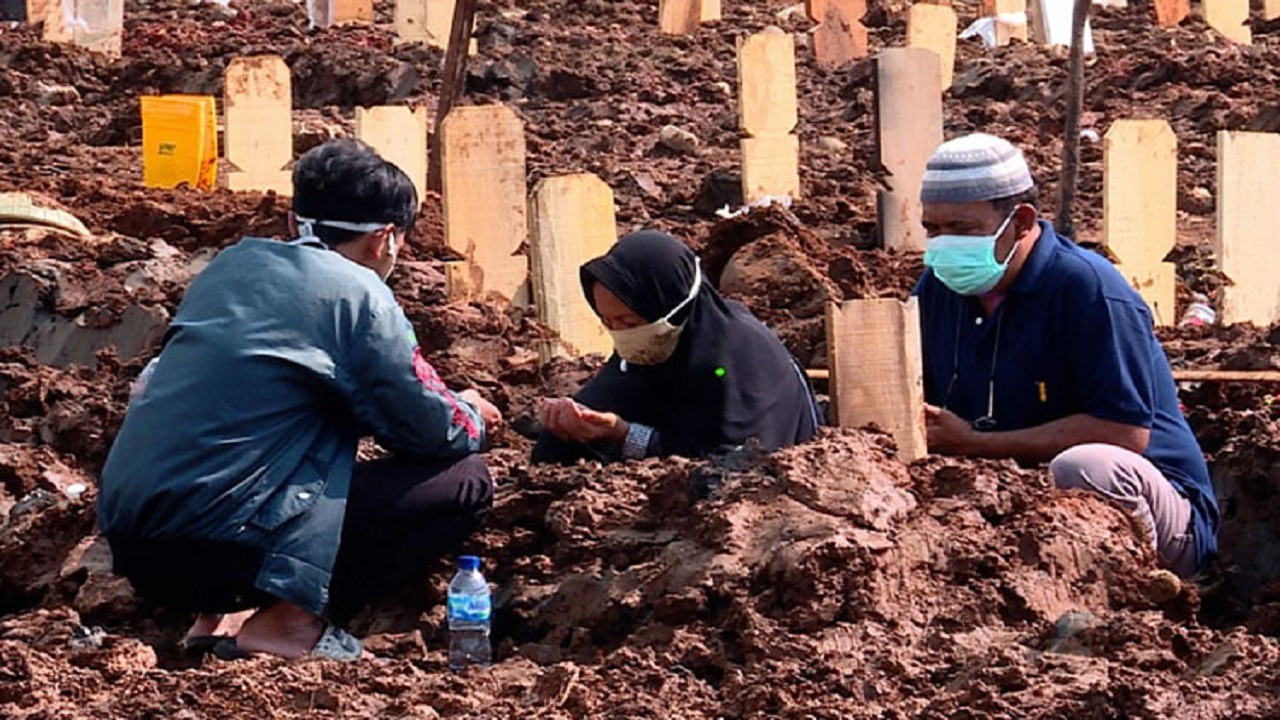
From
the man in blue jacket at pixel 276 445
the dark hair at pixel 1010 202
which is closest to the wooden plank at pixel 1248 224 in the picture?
the dark hair at pixel 1010 202

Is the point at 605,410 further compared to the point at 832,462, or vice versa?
the point at 605,410

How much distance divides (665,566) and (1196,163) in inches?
318

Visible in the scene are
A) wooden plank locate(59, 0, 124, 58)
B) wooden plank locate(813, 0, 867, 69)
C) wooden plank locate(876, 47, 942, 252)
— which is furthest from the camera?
wooden plank locate(813, 0, 867, 69)

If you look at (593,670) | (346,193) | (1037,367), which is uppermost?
(346,193)

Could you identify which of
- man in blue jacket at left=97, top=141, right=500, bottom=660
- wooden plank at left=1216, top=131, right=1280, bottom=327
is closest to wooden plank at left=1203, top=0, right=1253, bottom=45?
wooden plank at left=1216, top=131, right=1280, bottom=327

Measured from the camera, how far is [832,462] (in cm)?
532

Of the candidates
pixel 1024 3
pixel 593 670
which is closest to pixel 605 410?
pixel 593 670

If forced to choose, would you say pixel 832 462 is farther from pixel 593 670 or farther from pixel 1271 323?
pixel 1271 323

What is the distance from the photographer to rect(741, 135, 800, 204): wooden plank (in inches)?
458

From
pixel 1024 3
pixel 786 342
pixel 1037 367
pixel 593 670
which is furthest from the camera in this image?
pixel 1024 3

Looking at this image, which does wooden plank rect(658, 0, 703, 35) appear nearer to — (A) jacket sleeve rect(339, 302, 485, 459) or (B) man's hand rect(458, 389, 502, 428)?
(B) man's hand rect(458, 389, 502, 428)

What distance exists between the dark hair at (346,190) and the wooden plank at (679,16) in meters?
11.5

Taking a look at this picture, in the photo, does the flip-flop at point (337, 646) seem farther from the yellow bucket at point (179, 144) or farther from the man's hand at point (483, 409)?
the yellow bucket at point (179, 144)

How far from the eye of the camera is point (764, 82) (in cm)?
1165
